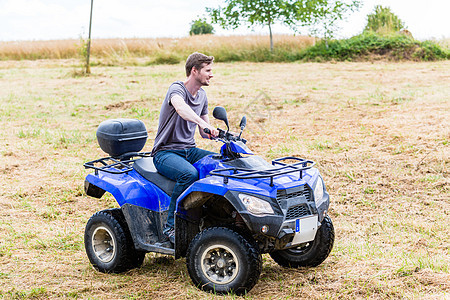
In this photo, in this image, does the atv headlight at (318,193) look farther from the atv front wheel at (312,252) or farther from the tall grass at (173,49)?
the tall grass at (173,49)

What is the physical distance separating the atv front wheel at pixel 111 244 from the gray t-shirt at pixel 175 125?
0.68 meters

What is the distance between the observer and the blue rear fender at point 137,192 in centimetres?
438

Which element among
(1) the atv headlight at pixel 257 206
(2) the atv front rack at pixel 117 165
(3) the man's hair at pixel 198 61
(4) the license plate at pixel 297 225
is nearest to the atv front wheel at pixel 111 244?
(2) the atv front rack at pixel 117 165

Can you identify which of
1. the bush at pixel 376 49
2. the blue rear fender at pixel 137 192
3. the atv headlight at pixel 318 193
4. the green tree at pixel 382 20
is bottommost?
the blue rear fender at pixel 137 192

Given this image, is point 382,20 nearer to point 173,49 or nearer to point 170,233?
point 173,49

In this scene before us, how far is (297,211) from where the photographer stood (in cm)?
386

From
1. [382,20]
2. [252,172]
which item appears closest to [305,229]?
[252,172]

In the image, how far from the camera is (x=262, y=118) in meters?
11.4

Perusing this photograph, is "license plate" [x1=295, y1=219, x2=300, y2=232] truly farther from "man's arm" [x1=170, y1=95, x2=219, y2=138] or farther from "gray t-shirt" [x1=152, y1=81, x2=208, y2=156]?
"gray t-shirt" [x1=152, y1=81, x2=208, y2=156]

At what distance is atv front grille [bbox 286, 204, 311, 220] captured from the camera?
3805mm

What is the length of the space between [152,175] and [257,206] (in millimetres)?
1059

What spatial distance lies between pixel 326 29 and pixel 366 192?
58.3 ft

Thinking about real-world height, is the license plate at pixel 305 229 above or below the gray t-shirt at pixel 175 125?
below

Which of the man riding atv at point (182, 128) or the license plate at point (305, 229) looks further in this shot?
the man riding atv at point (182, 128)
